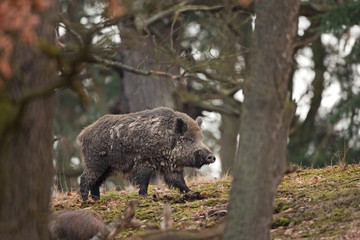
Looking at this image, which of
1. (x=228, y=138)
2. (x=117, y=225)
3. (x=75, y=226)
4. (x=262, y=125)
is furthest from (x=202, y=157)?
(x=228, y=138)

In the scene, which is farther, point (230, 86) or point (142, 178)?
point (230, 86)

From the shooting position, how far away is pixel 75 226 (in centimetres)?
739

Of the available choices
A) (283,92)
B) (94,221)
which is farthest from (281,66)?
A: (94,221)

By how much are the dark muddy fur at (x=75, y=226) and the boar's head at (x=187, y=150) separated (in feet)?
11.4

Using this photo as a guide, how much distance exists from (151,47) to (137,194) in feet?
23.6

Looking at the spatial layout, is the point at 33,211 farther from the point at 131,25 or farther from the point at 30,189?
the point at 131,25

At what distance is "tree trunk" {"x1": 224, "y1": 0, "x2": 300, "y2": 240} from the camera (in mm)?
5402

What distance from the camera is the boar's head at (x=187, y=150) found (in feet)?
35.7

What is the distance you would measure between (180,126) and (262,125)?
551 cm

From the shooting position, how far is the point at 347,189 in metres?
7.89

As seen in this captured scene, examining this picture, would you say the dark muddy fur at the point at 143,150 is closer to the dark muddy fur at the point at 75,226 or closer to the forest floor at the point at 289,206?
the forest floor at the point at 289,206

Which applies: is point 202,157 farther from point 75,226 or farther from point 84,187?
point 75,226

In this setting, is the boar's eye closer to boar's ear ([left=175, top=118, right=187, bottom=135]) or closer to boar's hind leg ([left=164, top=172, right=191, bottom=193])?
boar's ear ([left=175, top=118, right=187, bottom=135])

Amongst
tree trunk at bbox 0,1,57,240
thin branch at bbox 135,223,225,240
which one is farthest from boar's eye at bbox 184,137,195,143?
tree trunk at bbox 0,1,57,240
